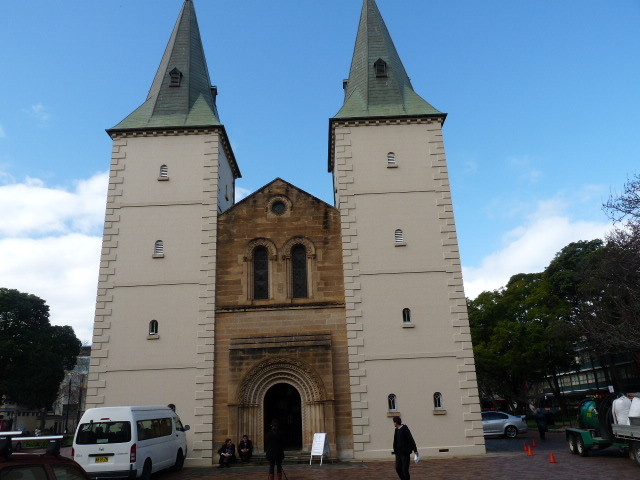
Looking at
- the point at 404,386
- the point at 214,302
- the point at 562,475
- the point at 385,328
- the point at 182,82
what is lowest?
the point at 562,475

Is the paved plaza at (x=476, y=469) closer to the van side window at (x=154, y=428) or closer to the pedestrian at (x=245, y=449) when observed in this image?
the pedestrian at (x=245, y=449)

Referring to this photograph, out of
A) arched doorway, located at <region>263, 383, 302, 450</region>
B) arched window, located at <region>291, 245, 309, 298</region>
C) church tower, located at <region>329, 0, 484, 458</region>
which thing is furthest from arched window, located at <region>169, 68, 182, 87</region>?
arched doorway, located at <region>263, 383, 302, 450</region>

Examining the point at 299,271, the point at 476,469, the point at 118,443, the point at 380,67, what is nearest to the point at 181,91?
the point at 380,67

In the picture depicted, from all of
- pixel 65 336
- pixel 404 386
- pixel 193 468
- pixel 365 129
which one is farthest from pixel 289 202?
pixel 65 336

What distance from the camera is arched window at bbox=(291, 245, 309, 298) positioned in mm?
20531

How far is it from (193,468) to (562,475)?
11.2 metres

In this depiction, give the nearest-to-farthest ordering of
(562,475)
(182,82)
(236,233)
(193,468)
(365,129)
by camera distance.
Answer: (562,475)
(193,468)
(236,233)
(365,129)
(182,82)

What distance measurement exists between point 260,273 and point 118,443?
8931mm

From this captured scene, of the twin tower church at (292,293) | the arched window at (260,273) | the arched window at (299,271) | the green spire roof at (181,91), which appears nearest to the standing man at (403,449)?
the twin tower church at (292,293)

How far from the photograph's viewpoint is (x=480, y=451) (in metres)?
18.1

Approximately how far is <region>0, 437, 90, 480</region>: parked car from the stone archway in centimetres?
1352

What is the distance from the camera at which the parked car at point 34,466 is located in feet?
15.3

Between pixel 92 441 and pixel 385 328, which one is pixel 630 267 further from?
pixel 92 441

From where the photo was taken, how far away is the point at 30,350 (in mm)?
42688
